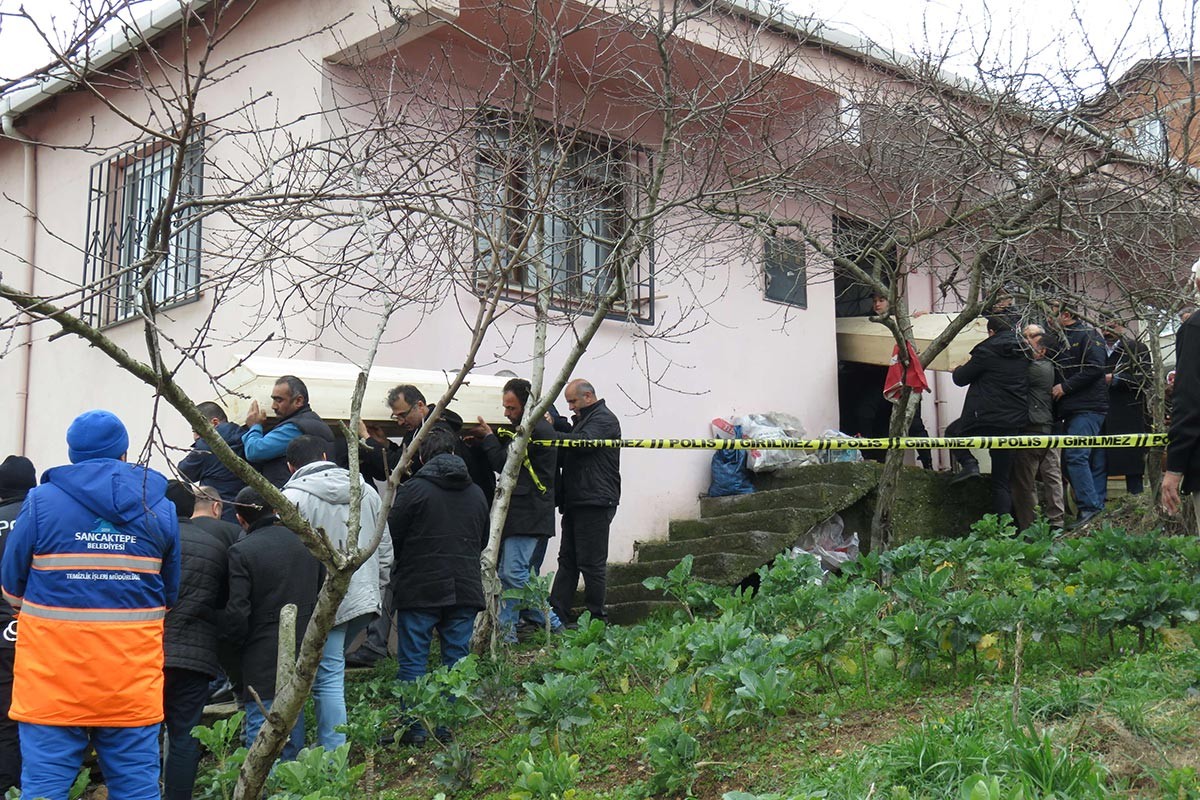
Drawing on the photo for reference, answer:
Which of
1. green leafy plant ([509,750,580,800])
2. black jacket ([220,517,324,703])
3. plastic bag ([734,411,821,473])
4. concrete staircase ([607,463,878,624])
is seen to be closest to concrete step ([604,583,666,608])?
concrete staircase ([607,463,878,624])

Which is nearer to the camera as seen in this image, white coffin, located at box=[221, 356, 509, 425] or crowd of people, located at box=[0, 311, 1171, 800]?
crowd of people, located at box=[0, 311, 1171, 800]

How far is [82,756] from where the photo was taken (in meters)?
4.94

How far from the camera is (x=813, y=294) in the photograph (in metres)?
12.3

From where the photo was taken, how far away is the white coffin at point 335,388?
308 inches

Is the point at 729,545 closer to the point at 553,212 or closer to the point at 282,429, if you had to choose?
the point at 282,429

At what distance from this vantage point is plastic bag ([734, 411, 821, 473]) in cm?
1072

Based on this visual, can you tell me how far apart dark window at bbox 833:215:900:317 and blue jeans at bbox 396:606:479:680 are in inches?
139

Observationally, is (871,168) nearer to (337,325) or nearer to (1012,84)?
(1012,84)

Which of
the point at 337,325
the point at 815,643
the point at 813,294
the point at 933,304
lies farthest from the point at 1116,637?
the point at 933,304

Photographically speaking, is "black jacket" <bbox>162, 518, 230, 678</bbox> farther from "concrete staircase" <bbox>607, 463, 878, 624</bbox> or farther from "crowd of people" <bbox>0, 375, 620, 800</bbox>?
"concrete staircase" <bbox>607, 463, 878, 624</bbox>

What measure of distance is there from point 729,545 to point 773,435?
161cm

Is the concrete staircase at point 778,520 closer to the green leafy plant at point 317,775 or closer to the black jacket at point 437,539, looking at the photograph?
the black jacket at point 437,539

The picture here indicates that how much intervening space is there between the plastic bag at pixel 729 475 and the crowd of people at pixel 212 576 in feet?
8.09

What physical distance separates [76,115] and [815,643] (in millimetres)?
9247
